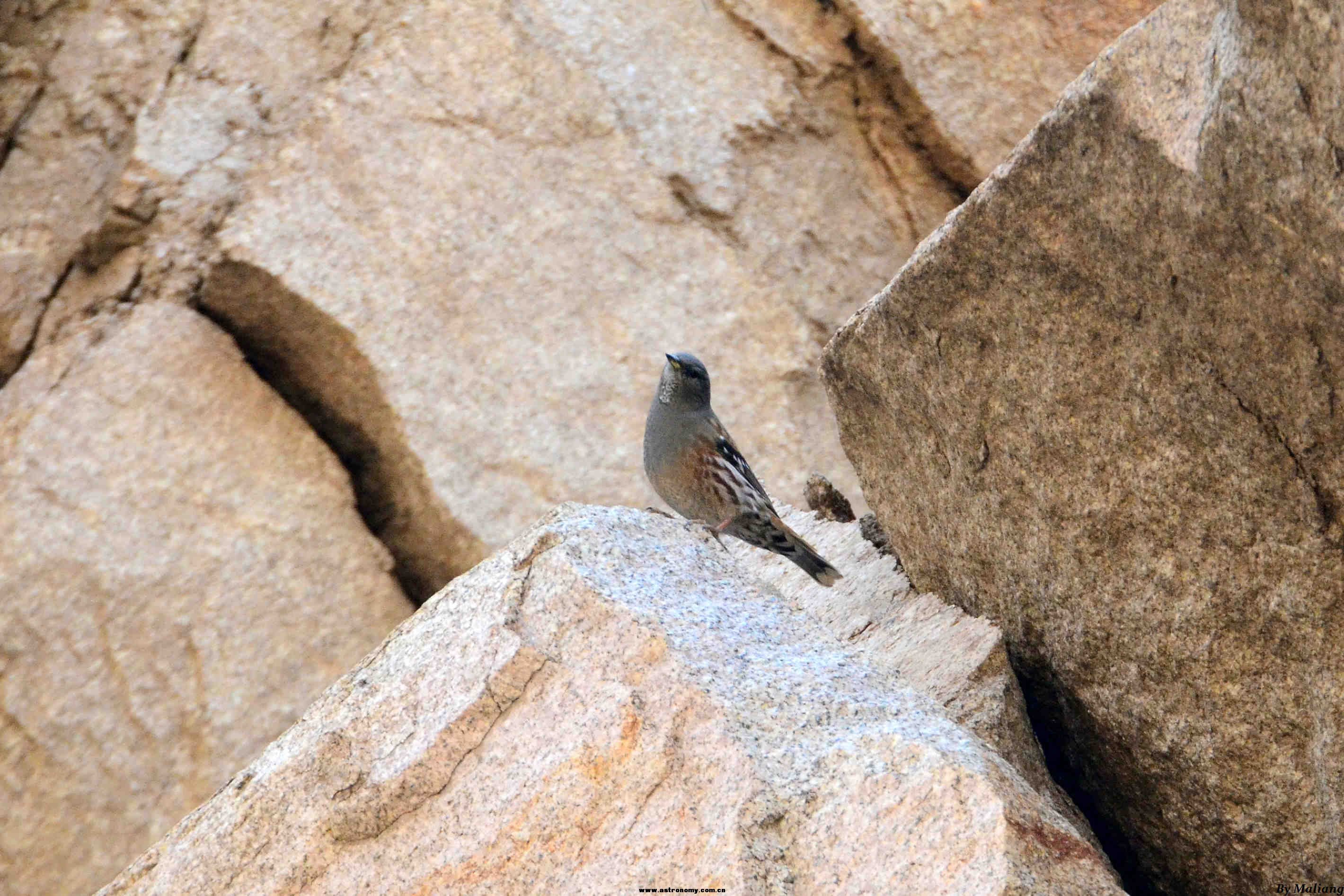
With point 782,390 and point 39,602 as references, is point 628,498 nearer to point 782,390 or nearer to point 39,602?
point 782,390

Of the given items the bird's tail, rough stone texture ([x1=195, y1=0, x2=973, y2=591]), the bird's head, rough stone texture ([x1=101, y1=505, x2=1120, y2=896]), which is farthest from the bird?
rough stone texture ([x1=101, y1=505, x2=1120, y2=896])

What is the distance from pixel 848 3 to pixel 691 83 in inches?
45.5

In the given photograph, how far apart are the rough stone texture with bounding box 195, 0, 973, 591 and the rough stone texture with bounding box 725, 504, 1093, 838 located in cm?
241

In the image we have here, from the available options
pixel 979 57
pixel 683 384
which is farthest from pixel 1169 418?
pixel 979 57

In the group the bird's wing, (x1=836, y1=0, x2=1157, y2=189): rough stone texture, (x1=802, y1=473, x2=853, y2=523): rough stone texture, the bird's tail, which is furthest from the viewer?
(x1=836, y1=0, x2=1157, y2=189): rough stone texture

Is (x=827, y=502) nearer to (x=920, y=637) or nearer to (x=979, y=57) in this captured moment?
(x=920, y=637)

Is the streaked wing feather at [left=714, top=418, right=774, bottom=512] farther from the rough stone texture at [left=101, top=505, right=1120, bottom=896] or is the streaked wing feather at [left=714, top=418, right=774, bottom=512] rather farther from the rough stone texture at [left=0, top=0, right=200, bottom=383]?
the rough stone texture at [left=0, top=0, right=200, bottom=383]

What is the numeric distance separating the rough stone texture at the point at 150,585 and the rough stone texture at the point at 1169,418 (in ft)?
13.7

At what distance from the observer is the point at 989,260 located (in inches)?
134

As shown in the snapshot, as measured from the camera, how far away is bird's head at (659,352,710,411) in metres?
6.09

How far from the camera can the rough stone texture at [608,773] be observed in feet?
9.30

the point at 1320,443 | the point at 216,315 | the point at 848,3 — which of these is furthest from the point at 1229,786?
the point at 848,3

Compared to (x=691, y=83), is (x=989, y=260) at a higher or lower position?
lower

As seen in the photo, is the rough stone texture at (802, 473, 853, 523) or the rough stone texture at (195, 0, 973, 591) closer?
the rough stone texture at (802, 473, 853, 523)
